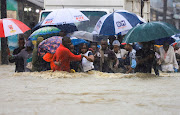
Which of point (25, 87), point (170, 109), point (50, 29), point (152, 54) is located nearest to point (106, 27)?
point (50, 29)

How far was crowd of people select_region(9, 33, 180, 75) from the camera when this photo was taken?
32.7 feet

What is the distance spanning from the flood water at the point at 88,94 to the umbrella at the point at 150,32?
97cm

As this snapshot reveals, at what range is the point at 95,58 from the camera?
444 inches

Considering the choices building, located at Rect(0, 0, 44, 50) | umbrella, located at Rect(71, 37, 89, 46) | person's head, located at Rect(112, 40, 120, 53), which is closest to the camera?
umbrella, located at Rect(71, 37, 89, 46)

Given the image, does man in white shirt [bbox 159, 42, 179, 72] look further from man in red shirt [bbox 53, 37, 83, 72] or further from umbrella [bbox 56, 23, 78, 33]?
man in red shirt [bbox 53, 37, 83, 72]

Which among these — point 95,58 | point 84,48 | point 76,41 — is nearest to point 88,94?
point 84,48

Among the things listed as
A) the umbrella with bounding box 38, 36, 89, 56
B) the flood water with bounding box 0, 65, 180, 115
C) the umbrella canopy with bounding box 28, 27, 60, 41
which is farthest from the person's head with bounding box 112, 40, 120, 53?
the umbrella with bounding box 38, 36, 89, 56

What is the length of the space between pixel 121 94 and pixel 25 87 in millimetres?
2372

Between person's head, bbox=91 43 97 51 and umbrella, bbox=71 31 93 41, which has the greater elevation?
umbrella, bbox=71 31 93 41

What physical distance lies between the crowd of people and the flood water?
0.98ft

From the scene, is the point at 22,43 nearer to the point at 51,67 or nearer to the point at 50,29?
the point at 50,29

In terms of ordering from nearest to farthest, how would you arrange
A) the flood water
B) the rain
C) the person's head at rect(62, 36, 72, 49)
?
the flood water < the rain < the person's head at rect(62, 36, 72, 49)

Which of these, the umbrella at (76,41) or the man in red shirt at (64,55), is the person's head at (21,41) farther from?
the man in red shirt at (64,55)

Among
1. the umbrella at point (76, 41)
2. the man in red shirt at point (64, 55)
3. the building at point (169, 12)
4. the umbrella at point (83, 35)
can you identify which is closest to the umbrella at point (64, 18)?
the umbrella at point (83, 35)
